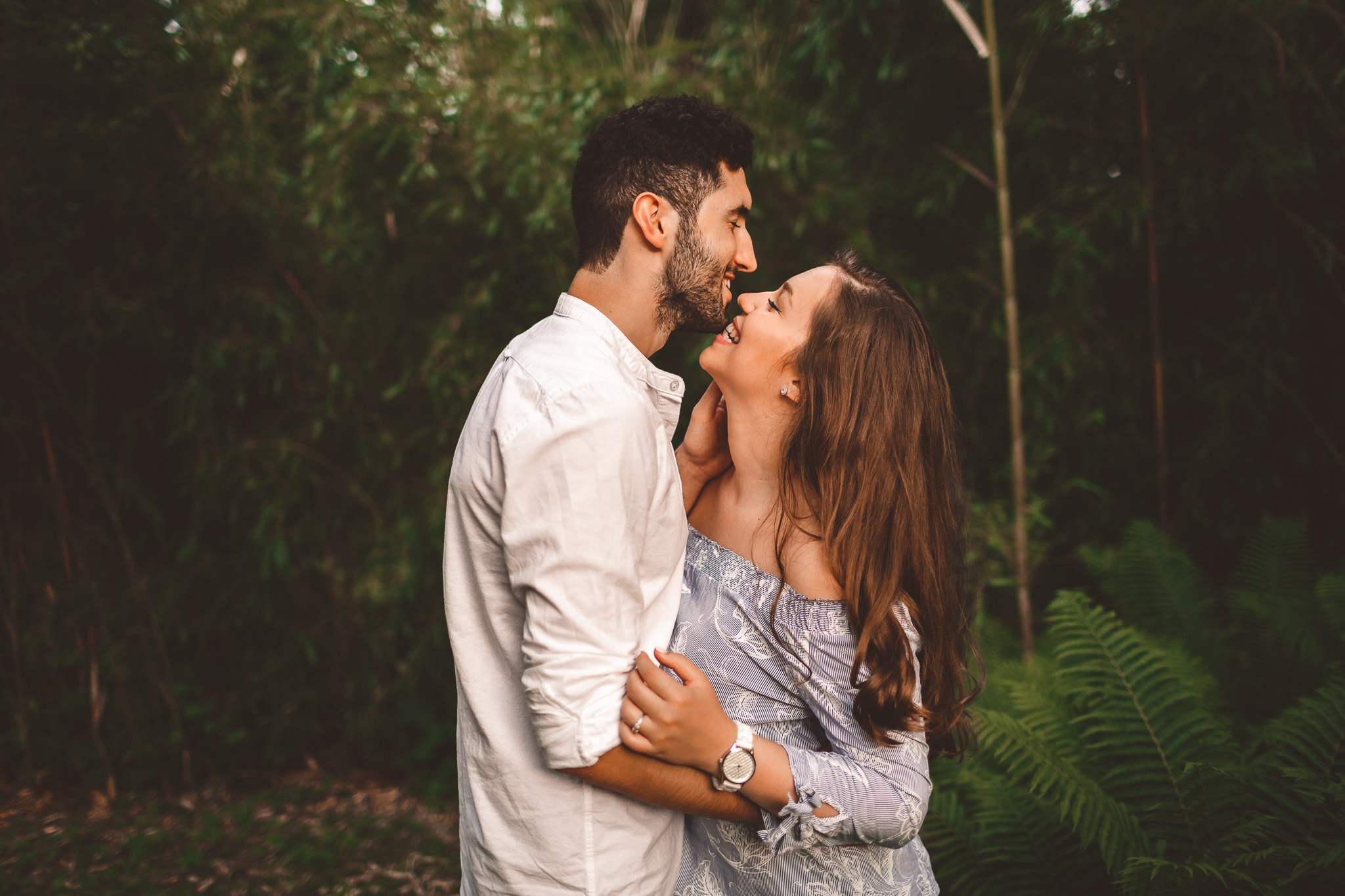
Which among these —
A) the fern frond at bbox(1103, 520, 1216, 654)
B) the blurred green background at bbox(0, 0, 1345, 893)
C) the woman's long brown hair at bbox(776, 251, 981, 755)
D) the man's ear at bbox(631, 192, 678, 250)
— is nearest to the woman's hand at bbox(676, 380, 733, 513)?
the woman's long brown hair at bbox(776, 251, 981, 755)

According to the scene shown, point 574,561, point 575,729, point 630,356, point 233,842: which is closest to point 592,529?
point 574,561

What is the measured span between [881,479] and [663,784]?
0.53 meters

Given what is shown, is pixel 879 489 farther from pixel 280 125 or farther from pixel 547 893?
pixel 280 125

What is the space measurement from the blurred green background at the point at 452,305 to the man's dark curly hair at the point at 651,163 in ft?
4.89

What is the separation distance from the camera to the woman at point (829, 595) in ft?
3.50

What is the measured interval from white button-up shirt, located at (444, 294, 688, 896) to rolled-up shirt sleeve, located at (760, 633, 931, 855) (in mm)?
191

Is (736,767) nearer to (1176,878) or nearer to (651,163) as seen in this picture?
(651,163)

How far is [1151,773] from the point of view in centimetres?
185

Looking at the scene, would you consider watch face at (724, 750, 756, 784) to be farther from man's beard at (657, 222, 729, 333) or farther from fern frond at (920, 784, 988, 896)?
fern frond at (920, 784, 988, 896)

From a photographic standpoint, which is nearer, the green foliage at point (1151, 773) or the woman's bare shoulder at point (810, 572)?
the woman's bare shoulder at point (810, 572)

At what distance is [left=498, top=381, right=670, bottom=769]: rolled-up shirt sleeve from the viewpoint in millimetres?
883

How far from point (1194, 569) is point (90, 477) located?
373cm

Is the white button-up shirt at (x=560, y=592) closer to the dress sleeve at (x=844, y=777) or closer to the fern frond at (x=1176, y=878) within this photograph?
the dress sleeve at (x=844, y=777)

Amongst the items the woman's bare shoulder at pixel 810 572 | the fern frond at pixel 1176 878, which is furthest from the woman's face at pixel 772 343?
the fern frond at pixel 1176 878
